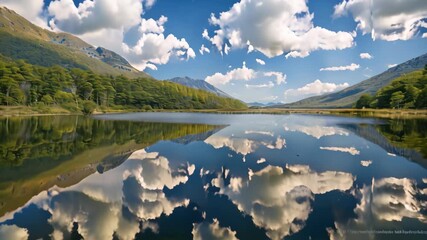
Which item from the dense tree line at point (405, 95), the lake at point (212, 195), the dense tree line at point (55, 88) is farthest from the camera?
the dense tree line at point (405, 95)

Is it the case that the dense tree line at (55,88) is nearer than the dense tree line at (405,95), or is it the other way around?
the dense tree line at (55,88)

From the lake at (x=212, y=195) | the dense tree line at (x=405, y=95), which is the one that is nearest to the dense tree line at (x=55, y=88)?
the lake at (x=212, y=195)

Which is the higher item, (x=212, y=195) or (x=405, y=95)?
(x=405, y=95)

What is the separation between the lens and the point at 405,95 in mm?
139125

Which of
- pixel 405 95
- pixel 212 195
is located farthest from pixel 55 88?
pixel 405 95

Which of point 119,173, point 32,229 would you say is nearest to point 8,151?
point 119,173

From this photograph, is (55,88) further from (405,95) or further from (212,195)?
(405,95)

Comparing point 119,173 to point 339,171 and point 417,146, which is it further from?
point 417,146

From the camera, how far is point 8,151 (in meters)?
26.0

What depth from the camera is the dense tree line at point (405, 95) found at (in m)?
121

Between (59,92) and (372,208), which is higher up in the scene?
(59,92)

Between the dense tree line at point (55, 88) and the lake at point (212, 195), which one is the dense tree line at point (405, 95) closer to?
the lake at point (212, 195)

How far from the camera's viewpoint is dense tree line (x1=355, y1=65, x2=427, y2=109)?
397 ft

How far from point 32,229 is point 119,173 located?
858cm
